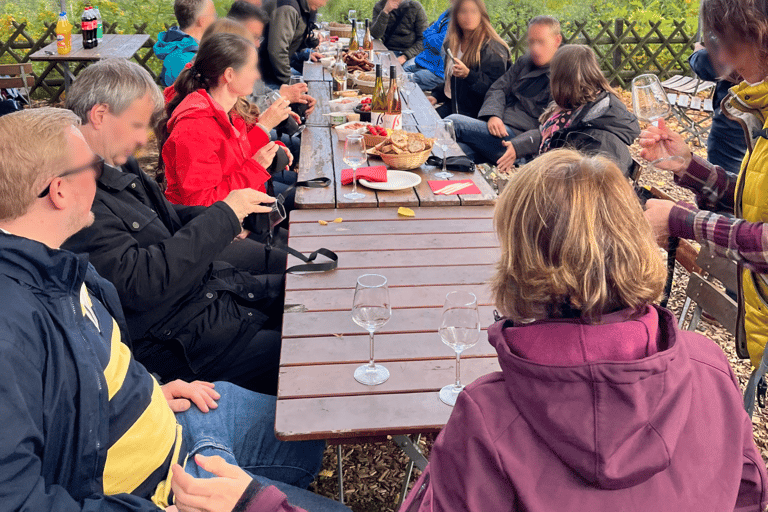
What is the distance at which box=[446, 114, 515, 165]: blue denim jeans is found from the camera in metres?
5.16

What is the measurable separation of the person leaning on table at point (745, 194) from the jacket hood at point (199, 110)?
6.24 ft

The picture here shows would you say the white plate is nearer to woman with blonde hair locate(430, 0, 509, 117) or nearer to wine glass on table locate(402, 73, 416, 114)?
wine glass on table locate(402, 73, 416, 114)

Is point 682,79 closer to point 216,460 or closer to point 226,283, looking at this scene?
point 226,283

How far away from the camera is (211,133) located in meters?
3.06

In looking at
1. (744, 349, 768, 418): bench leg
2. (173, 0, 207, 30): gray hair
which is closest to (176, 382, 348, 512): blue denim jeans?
(744, 349, 768, 418): bench leg

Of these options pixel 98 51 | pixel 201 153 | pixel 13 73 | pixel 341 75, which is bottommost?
pixel 13 73

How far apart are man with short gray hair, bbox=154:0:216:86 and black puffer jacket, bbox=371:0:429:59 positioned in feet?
11.6

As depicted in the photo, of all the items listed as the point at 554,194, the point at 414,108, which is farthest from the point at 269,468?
the point at 414,108

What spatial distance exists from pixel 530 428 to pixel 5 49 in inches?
385

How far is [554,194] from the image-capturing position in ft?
3.81

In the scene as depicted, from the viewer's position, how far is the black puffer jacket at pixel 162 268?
2.13 metres

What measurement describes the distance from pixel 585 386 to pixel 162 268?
155cm

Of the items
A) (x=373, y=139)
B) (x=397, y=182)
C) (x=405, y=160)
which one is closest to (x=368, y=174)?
(x=397, y=182)

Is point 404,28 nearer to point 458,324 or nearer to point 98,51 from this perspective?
point 98,51
